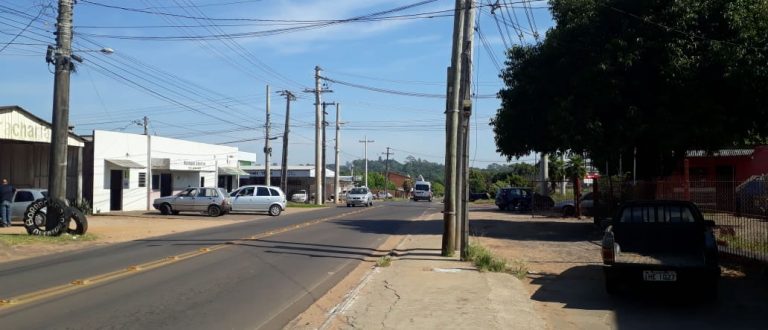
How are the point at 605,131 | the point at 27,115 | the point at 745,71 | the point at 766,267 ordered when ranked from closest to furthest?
the point at 766,267, the point at 745,71, the point at 605,131, the point at 27,115

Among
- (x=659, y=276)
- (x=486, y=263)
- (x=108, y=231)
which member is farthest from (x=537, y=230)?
(x=659, y=276)

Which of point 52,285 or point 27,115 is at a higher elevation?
point 27,115

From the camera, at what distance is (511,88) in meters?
24.7

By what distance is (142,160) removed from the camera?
129 ft

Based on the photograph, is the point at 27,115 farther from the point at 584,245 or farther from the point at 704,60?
the point at 704,60

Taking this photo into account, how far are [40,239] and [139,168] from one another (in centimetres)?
1950

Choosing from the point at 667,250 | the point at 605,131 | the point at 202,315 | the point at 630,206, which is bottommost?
the point at 202,315

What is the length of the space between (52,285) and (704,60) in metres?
18.4

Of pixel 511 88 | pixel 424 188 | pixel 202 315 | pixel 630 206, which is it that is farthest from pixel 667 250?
pixel 424 188

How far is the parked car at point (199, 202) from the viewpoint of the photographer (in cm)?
3438

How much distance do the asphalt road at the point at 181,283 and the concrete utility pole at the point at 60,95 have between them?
375 cm

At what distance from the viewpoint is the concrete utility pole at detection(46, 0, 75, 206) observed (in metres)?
20.6

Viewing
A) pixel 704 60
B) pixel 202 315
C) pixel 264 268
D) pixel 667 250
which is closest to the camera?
pixel 202 315

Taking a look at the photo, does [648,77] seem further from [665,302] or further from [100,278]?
[100,278]
